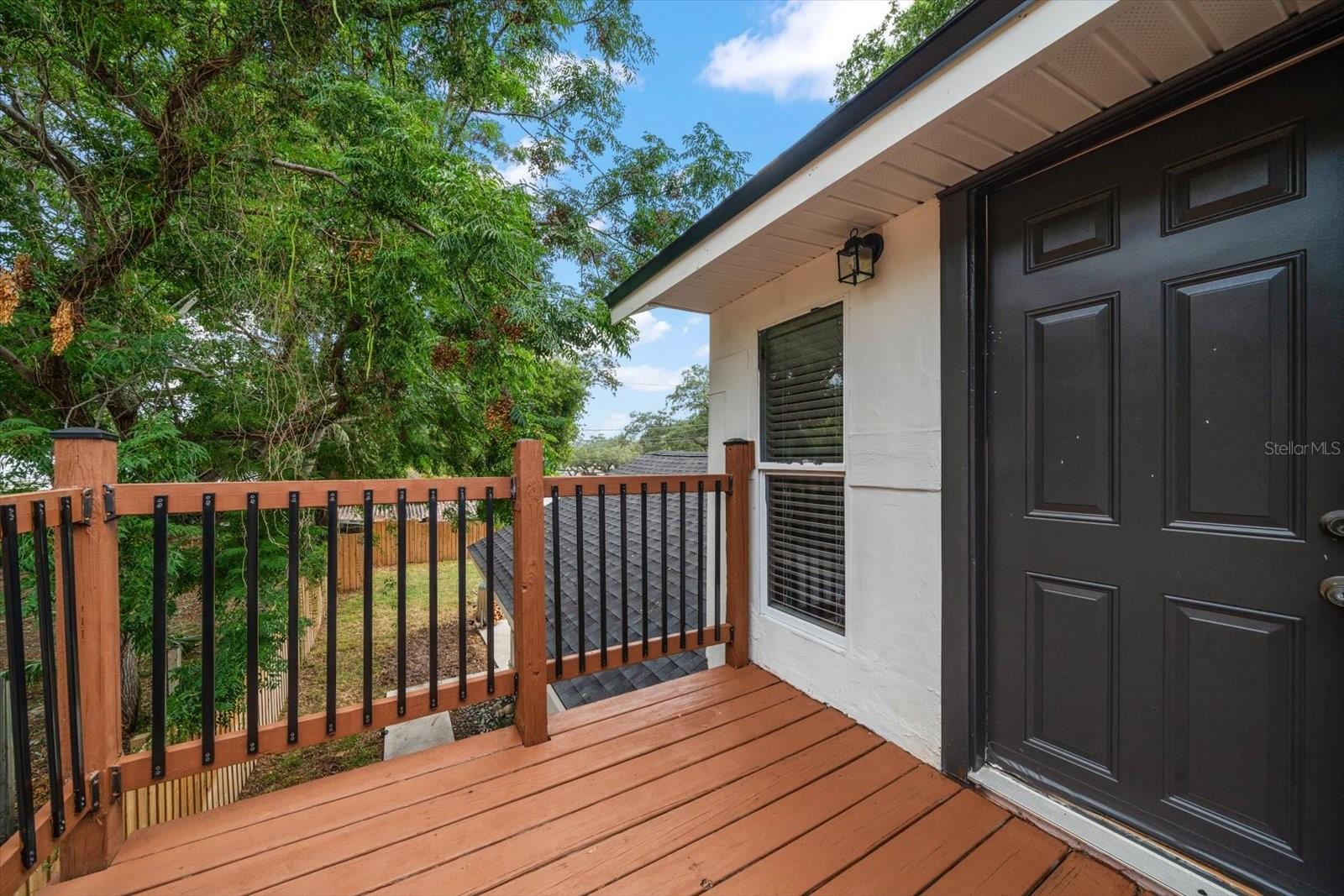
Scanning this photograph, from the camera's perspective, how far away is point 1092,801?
152cm

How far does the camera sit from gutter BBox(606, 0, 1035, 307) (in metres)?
1.22

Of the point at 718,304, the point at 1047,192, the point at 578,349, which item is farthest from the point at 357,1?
the point at 1047,192

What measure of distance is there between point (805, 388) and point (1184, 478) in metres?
1.43

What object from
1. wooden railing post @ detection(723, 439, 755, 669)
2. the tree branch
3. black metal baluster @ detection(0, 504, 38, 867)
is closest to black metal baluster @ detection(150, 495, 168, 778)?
black metal baluster @ detection(0, 504, 38, 867)

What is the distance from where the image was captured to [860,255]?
211 centimetres

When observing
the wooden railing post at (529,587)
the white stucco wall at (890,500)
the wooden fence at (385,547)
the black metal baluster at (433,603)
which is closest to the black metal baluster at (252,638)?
the black metal baluster at (433,603)

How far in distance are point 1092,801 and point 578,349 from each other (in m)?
3.09

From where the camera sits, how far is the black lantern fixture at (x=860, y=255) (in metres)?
2.10

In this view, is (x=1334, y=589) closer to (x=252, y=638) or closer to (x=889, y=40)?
(x=252, y=638)

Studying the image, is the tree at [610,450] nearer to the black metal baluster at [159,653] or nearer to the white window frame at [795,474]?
the white window frame at [795,474]

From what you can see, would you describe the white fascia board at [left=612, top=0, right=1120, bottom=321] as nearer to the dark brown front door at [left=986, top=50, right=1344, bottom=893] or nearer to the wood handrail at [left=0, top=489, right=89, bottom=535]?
the dark brown front door at [left=986, top=50, right=1344, bottom=893]

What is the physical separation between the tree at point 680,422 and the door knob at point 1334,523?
19.5 m

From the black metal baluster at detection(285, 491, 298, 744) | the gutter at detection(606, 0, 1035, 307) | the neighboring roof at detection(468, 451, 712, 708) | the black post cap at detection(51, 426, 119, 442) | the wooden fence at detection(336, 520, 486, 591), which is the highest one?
the gutter at detection(606, 0, 1035, 307)

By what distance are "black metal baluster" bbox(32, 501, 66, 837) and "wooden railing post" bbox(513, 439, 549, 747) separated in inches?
46.4
